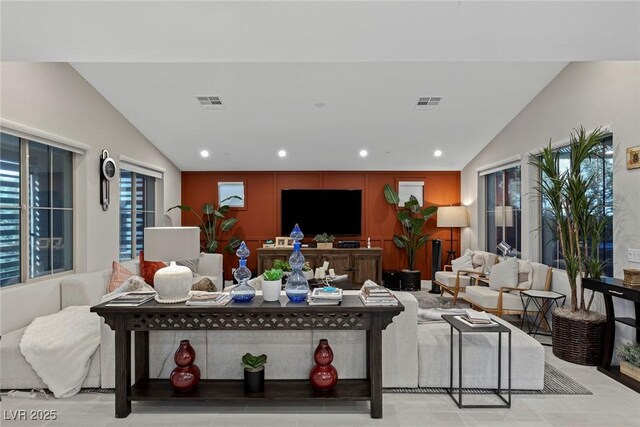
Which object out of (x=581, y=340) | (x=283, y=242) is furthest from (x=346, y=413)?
(x=283, y=242)

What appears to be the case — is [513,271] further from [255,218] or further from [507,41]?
[255,218]

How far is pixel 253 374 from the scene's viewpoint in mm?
2689

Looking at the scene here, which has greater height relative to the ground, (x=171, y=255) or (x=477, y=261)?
(x=171, y=255)

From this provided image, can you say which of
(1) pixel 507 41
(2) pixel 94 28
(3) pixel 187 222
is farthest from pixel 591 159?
(3) pixel 187 222

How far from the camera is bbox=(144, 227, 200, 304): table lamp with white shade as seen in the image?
2.65m

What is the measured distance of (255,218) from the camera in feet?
25.3

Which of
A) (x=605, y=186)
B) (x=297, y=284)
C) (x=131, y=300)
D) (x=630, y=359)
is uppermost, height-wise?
(x=605, y=186)

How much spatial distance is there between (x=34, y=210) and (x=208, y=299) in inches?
99.4

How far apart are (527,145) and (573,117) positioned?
975 mm

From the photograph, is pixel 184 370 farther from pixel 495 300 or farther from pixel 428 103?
pixel 428 103

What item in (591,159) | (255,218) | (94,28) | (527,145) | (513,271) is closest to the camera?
(94,28)

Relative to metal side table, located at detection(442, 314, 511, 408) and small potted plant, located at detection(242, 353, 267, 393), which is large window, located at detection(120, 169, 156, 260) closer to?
small potted plant, located at detection(242, 353, 267, 393)

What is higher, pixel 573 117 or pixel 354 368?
pixel 573 117

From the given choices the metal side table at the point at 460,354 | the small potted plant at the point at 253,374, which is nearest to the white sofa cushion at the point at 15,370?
the small potted plant at the point at 253,374
